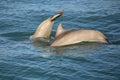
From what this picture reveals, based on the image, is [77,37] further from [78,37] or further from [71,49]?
[71,49]

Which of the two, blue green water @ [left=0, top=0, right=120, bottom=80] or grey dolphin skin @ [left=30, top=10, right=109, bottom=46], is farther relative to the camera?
grey dolphin skin @ [left=30, top=10, right=109, bottom=46]

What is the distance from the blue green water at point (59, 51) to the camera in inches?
418

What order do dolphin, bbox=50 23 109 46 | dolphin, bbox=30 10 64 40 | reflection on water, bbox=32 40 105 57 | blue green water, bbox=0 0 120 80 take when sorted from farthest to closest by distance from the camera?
dolphin, bbox=30 10 64 40
dolphin, bbox=50 23 109 46
reflection on water, bbox=32 40 105 57
blue green water, bbox=0 0 120 80

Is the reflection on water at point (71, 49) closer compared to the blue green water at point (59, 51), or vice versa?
the blue green water at point (59, 51)

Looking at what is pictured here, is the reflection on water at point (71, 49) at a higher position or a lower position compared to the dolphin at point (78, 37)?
lower

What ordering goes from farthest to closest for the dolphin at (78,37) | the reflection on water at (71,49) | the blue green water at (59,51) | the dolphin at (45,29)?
1. the dolphin at (45,29)
2. the dolphin at (78,37)
3. the reflection on water at (71,49)
4. the blue green water at (59,51)

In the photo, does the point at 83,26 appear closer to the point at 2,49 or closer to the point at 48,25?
the point at 48,25

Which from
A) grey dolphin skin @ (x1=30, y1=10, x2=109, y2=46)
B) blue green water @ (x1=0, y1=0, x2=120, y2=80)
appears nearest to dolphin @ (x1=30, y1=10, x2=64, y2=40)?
blue green water @ (x1=0, y1=0, x2=120, y2=80)

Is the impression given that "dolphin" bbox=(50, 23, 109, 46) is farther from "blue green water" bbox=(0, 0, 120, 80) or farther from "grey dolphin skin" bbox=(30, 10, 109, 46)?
"blue green water" bbox=(0, 0, 120, 80)

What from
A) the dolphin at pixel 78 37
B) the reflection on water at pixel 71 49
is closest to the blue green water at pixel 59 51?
the reflection on water at pixel 71 49

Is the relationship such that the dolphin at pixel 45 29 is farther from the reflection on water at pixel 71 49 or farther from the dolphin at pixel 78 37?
the dolphin at pixel 78 37

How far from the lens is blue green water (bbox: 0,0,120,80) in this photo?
34.9 feet

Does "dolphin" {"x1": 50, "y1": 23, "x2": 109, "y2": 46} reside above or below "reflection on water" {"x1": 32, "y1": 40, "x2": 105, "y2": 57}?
above

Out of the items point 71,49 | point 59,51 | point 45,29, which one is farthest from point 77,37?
point 45,29
